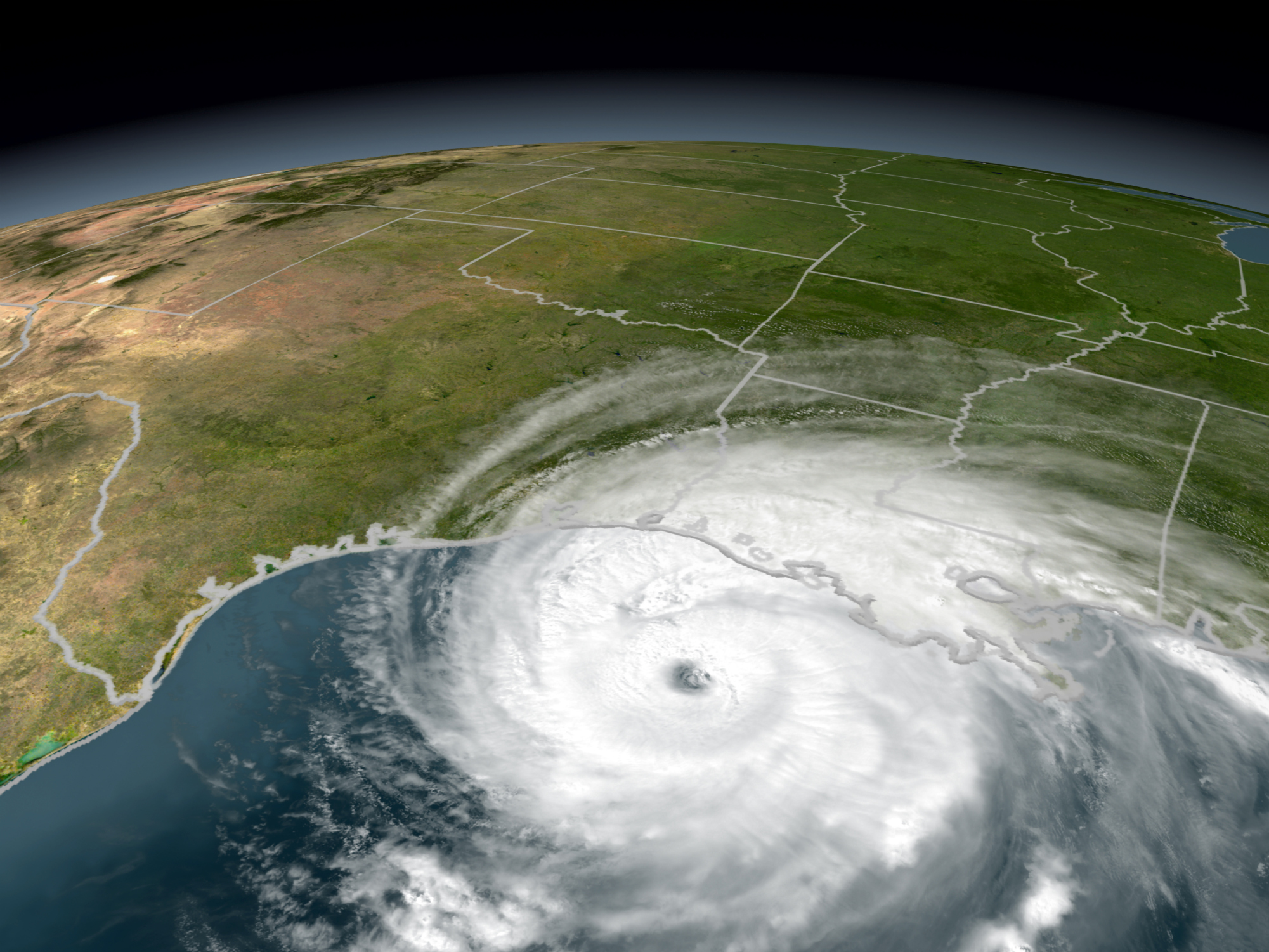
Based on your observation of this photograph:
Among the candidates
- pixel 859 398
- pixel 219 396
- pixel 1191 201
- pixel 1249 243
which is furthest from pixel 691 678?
pixel 1191 201

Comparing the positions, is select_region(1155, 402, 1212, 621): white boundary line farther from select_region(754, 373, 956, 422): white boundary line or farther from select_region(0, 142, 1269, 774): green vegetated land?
select_region(754, 373, 956, 422): white boundary line

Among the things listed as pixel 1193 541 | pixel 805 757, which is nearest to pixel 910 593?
pixel 805 757

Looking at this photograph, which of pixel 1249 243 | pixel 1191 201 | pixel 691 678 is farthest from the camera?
pixel 1191 201

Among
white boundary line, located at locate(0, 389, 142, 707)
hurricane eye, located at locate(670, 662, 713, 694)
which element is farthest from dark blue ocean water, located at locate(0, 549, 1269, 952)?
hurricane eye, located at locate(670, 662, 713, 694)

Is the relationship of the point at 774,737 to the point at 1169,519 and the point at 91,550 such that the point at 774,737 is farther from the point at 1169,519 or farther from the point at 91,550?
the point at 91,550

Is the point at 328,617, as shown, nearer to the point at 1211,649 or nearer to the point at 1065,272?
the point at 1211,649
